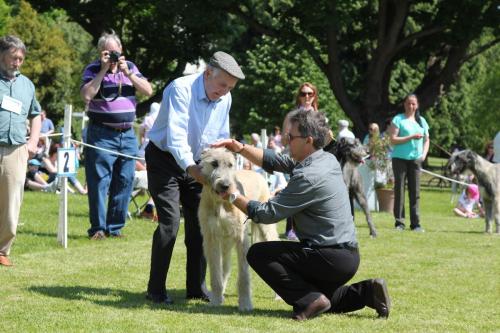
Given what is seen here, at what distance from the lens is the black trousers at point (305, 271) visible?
565cm

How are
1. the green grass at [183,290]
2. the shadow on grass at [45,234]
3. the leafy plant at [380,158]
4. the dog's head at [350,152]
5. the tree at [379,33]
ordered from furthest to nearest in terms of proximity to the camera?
the tree at [379,33], the leafy plant at [380,158], the dog's head at [350,152], the shadow on grass at [45,234], the green grass at [183,290]

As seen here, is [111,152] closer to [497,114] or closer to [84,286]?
[84,286]

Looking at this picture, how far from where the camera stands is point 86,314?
559cm

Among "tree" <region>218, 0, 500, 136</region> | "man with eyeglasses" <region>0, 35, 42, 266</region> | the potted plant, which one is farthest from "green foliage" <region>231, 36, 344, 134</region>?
"man with eyeglasses" <region>0, 35, 42, 266</region>

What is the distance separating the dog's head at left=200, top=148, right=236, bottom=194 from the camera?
564 cm

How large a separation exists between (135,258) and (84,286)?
1.72m

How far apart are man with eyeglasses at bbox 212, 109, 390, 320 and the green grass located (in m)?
0.17

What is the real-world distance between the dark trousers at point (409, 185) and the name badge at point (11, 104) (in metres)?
7.25

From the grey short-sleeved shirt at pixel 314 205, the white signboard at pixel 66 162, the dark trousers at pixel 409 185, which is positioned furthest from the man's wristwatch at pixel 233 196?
the dark trousers at pixel 409 185

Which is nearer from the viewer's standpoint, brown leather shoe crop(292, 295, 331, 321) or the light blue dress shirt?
brown leather shoe crop(292, 295, 331, 321)

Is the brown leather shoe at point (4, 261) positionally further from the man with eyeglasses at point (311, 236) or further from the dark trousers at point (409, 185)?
the dark trousers at point (409, 185)

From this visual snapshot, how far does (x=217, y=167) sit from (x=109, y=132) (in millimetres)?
4269

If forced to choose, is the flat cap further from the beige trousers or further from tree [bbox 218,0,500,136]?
tree [bbox 218,0,500,136]

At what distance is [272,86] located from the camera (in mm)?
40500
